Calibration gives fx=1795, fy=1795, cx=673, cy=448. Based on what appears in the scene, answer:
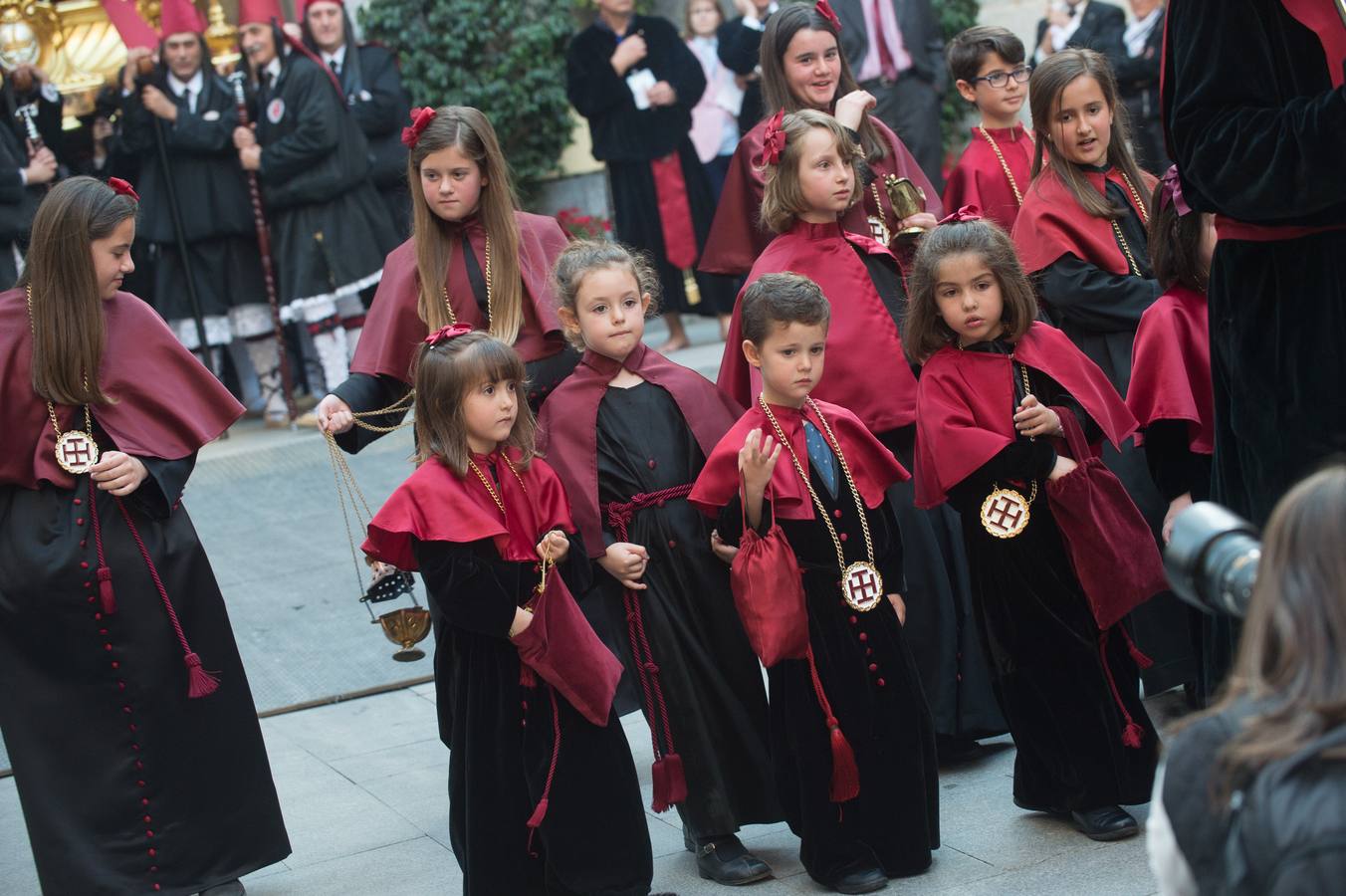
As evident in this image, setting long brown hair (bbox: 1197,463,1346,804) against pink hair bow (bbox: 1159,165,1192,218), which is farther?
pink hair bow (bbox: 1159,165,1192,218)

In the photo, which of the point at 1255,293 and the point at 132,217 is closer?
the point at 1255,293

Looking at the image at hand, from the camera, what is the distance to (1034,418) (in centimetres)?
438

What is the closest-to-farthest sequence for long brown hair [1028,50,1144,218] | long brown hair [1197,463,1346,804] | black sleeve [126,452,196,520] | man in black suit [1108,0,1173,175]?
long brown hair [1197,463,1346,804], black sleeve [126,452,196,520], long brown hair [1028,50,1144,218], man in black suit [1108,0,1173,175]

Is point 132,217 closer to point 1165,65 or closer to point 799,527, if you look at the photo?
point 799,527

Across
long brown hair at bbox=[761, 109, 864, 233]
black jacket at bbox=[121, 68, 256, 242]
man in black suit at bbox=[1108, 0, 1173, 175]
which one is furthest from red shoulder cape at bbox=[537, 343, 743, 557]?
man in black suit at bbox=[1108, 0, 1173, 175]

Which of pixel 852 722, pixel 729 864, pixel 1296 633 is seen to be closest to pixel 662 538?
pixel 852 722

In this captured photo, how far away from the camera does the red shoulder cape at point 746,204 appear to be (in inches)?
227

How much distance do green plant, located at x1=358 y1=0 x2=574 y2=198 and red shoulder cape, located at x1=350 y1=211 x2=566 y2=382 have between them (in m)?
7.49

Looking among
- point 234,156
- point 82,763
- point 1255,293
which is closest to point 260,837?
point 82,763

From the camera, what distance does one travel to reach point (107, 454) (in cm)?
463

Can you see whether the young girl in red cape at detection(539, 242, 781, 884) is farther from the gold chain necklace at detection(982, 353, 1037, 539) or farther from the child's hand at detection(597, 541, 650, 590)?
the gold chain necklace at detection(982, 353, 1037, 539)

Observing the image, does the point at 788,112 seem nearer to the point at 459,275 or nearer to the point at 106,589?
the point at 459,275

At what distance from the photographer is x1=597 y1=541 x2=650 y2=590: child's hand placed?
15.0 feet

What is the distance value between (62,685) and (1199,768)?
3.35 m
